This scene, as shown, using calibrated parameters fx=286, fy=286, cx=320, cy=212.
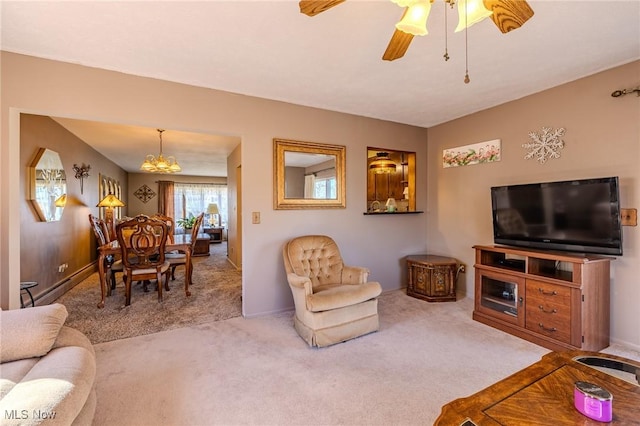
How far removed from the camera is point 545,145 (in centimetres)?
300

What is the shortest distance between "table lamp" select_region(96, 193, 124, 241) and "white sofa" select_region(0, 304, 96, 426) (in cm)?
399

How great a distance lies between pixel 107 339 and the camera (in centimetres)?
264

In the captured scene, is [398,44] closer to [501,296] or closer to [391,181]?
[501,296]

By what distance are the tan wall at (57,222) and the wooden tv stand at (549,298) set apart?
4558 millimetres

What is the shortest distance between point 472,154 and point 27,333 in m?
4.39

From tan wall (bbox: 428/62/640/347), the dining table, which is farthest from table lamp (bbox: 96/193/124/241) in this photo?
tan wall (bbox: 428/62/640/347)

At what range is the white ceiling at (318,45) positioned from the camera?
5.98 feet

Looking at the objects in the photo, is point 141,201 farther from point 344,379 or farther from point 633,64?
point 633,64

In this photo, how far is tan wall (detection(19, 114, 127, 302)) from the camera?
324cm

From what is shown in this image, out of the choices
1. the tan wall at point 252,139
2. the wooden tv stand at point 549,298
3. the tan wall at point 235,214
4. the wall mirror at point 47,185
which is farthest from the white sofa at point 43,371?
the tan wall at point 235,214

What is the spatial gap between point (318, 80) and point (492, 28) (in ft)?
4.80

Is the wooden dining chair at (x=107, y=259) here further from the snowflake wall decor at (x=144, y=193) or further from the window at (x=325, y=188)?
the snowflake wall decor at (x=144, y=193)

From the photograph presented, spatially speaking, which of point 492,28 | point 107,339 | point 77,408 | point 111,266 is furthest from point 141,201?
point 492,28

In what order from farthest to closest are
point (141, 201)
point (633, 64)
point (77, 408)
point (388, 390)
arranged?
point (141, 201)
point (633, 64)
point (388, 390)
point (77, 408)
